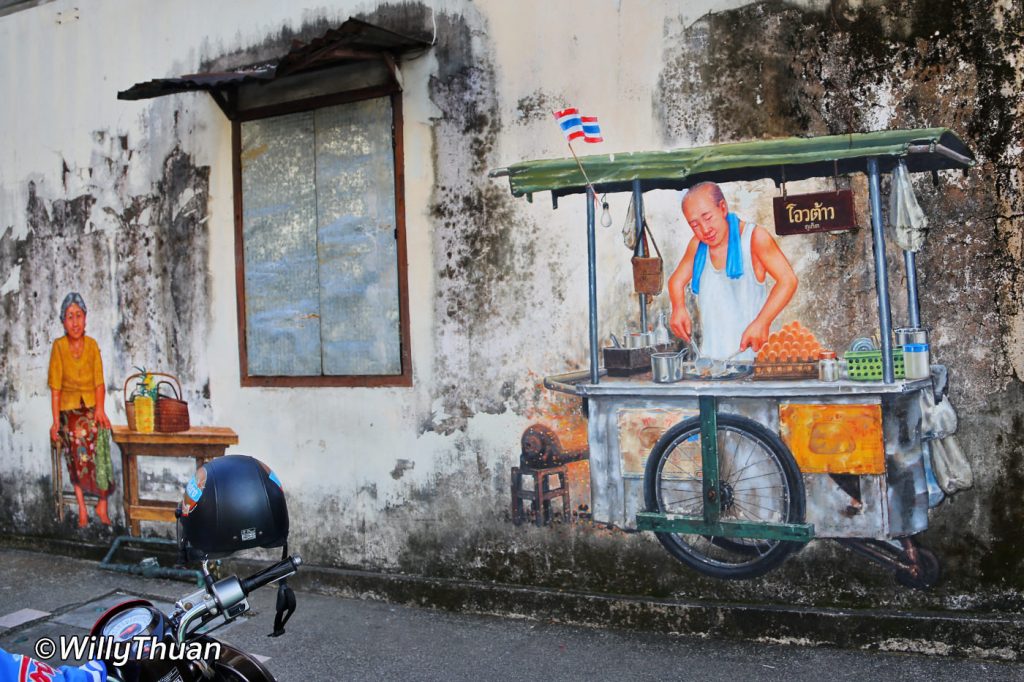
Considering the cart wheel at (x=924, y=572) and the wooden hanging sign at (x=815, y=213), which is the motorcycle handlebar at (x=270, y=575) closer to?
the wooden hanging sign at (x=815, y=213)

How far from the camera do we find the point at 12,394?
8297 mm

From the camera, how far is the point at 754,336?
5367 mm

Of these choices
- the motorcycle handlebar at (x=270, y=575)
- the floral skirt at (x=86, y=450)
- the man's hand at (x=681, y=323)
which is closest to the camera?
the motorcycle handlebar at (x=270, y=575)

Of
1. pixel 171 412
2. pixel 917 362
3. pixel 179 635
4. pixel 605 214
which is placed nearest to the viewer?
pixel 179 635

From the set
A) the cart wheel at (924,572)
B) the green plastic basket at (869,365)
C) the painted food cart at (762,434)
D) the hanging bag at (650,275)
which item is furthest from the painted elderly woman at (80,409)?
the cart wheel at (924,572)

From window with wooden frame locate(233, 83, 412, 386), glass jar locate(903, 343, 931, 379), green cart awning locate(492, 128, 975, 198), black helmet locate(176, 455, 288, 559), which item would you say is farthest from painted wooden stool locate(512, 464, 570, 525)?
black helmet locate(176, 455, 288, 559)

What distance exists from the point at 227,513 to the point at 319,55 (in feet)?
11.9

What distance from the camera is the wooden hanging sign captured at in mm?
5160

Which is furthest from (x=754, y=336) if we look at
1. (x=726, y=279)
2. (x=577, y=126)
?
(x=577, y=126)

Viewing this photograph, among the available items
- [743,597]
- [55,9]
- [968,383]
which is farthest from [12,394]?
[968,383]

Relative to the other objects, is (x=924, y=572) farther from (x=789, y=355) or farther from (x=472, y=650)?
(x=472, y=650)

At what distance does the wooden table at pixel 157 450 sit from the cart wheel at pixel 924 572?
16.0 ft

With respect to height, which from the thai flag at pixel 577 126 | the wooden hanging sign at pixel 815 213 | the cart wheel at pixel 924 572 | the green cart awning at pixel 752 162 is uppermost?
the thai flag at pixel 577 126

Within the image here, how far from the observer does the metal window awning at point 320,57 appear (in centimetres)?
581
